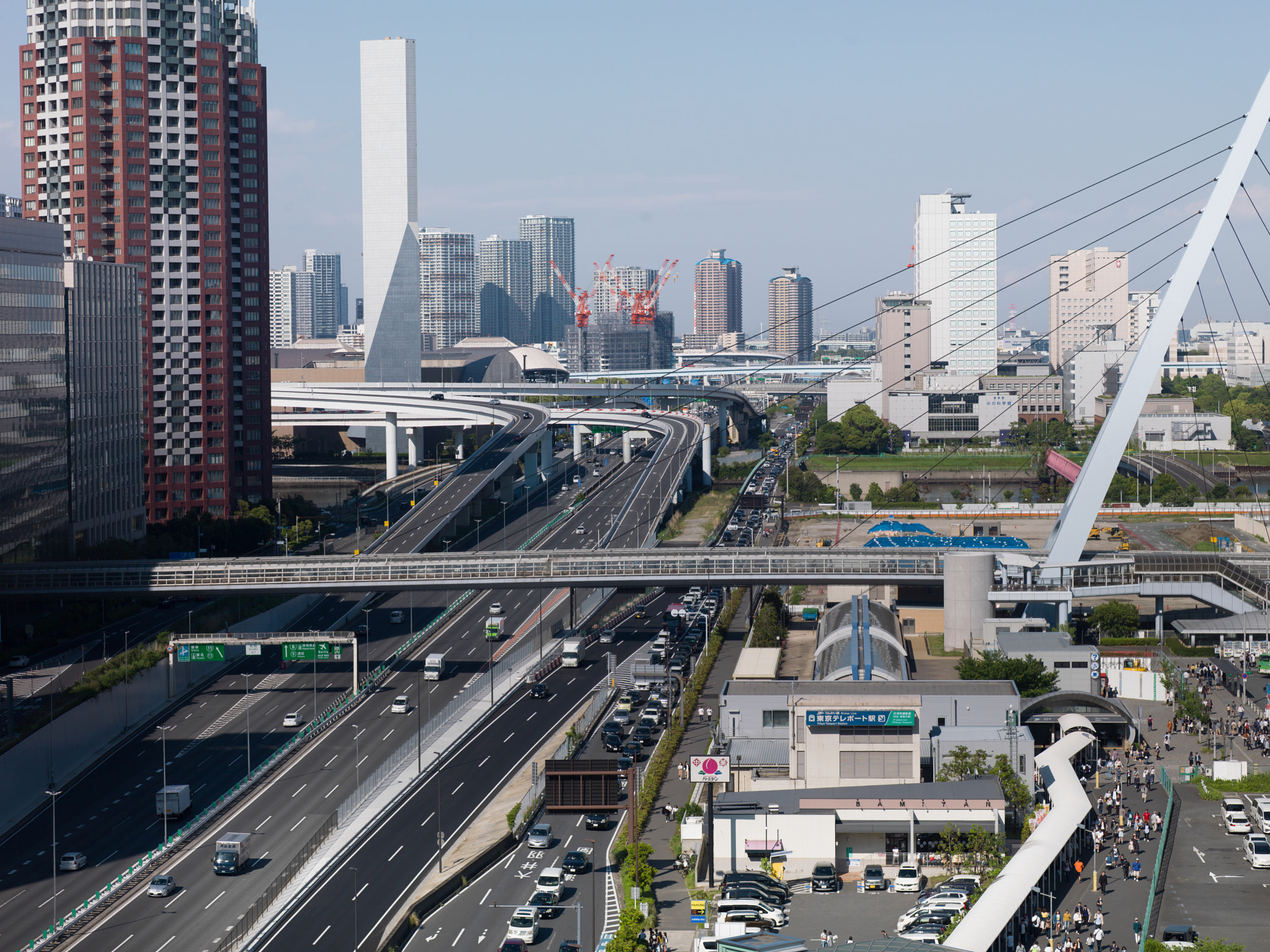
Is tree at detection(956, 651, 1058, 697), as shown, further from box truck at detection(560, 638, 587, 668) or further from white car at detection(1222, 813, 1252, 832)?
box truck at detection(560, 638, 587, 668)

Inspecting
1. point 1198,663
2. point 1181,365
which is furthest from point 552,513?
point 1181,365

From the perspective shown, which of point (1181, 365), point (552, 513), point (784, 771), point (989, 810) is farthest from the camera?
point (1181, 365)

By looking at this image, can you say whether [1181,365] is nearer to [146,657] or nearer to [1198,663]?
[1198,663]

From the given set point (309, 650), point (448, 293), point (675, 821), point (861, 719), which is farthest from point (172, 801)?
point (448, 293)

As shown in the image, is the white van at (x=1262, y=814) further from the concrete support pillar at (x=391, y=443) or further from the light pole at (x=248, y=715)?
the concrete support pillar at (x=391, y=443)

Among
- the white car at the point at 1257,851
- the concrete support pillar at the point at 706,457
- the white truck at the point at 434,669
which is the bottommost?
the white car at the point at 1257,851

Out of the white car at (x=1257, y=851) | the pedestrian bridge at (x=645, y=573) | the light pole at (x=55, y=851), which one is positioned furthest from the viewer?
the pedestrian bridge at (x=645, y=573)

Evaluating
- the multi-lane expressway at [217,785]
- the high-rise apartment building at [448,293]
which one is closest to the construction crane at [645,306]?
the high-rise apartment building at [448,293]
